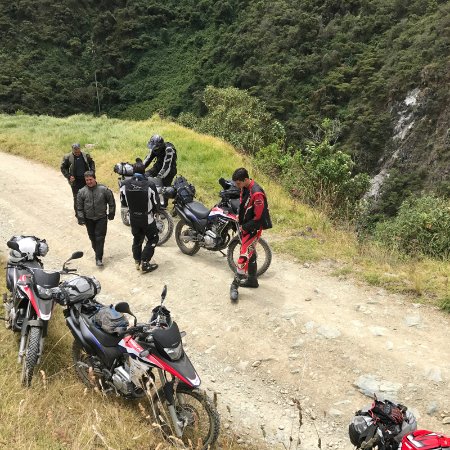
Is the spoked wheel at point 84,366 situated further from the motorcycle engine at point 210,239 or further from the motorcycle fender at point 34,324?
the motorcycle engine at point 210,239

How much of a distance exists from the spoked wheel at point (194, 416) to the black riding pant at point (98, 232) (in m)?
4.38

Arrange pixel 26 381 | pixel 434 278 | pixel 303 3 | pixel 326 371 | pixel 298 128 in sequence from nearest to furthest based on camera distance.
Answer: pixel 26 381, pixel 326 371, pixel 434 278, pixel 298 128, pixel 303 3

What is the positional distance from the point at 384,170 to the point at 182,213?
165 ft

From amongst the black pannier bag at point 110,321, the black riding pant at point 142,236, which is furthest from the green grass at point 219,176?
the black pannier bag at point 110,321

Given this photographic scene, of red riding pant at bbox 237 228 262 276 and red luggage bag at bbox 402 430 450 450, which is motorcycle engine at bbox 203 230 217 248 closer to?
red riding pant at bbox 237 228 262 276

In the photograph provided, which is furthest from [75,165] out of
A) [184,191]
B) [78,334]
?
[78,334]

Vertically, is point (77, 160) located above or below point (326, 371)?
above

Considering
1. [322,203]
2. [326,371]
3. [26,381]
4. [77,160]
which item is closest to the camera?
[26,381]


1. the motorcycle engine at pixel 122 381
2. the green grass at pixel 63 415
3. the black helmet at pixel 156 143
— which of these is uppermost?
the black helmet at pixel 156 143

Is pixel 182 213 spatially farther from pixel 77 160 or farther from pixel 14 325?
pixel 14 325

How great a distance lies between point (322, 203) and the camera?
440 inches

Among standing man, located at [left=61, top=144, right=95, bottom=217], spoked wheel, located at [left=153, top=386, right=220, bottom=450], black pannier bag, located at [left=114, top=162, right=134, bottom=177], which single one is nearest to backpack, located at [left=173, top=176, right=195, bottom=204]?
black pannier bag, located at [left=114, top=162, right=134, bottom=177]

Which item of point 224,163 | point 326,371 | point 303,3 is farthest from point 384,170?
point 326,371

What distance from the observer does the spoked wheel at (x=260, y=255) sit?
24.0 ft
